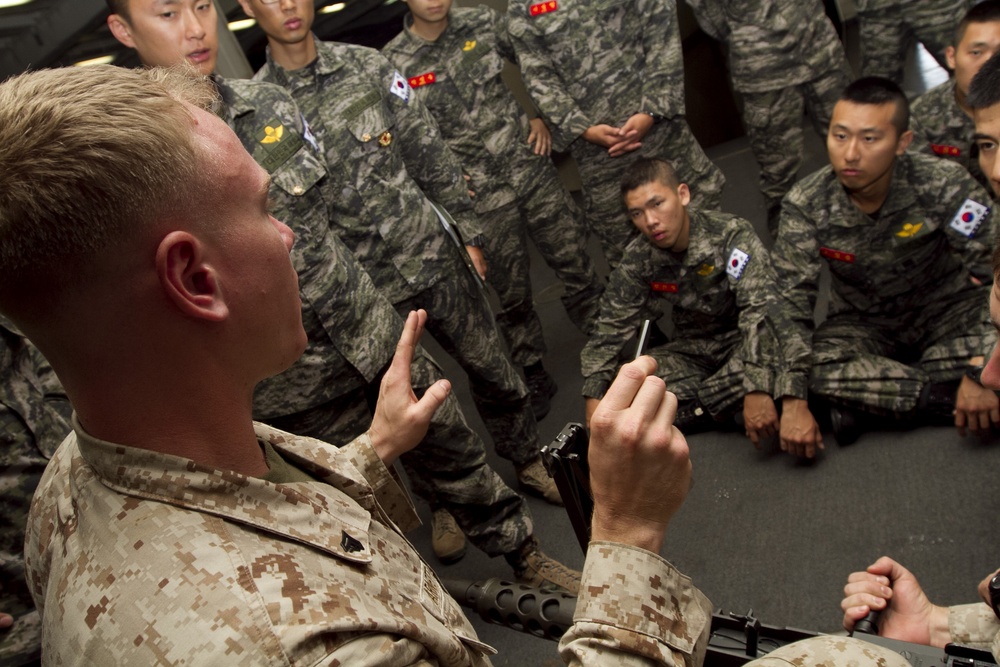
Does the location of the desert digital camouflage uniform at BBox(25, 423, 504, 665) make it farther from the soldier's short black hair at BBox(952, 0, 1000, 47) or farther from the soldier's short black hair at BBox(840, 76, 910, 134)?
the soldier's short black hair at BBox(952, 0, 1000, 47)

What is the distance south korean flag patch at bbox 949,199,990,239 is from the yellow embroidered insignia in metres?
1.87

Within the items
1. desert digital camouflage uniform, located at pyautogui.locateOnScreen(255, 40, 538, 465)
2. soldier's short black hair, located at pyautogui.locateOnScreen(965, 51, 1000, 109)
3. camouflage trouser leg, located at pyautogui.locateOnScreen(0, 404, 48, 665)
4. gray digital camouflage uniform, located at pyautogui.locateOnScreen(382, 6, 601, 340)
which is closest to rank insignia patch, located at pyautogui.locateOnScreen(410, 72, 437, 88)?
gray digital camouflage uniform, located at pyautogui.locateOnScreen(382, 6, 601, 340)

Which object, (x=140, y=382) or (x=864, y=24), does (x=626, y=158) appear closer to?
(x=864, y=24)

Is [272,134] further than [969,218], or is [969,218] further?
[969,218]

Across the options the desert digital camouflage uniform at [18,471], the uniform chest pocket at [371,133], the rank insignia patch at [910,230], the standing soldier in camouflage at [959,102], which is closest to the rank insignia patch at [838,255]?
the rank insignia patch at [910,230]

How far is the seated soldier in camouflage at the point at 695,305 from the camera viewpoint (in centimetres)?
238

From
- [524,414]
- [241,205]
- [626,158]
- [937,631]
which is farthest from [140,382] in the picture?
[626,158]

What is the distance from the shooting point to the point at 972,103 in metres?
1.98

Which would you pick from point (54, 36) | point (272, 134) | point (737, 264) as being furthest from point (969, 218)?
point (54, 36)

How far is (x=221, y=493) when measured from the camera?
0.71 meters

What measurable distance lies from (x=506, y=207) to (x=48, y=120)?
7.82ft

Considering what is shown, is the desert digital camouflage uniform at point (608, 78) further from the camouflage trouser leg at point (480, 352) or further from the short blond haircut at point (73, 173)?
the short blond haircut at point (73, 173)

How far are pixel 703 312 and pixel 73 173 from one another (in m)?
2.26

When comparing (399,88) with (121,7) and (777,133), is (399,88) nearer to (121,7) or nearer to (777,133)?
(121,7)
